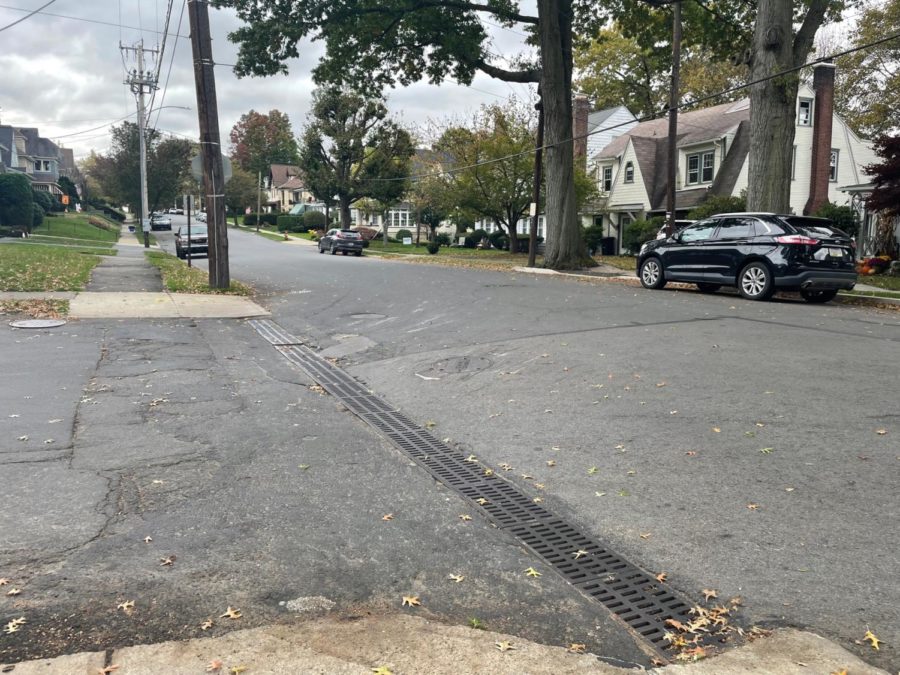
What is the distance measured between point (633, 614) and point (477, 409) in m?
3.86

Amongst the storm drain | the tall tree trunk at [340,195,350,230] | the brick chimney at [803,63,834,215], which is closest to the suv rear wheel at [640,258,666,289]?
the storm drain

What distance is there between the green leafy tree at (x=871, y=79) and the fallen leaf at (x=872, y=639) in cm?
4194

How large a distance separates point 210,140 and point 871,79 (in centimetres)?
4164

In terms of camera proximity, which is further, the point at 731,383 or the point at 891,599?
the point at 731,383

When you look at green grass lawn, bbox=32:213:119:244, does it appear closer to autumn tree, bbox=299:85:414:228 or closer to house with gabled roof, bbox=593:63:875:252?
autumn tree, bbox=299:85:414:228

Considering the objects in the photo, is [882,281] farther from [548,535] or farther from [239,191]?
[239,191]

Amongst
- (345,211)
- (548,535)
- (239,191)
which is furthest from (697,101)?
(239,191)

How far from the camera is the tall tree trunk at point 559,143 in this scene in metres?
24.7

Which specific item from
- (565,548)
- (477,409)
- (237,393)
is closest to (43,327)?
(237,393)

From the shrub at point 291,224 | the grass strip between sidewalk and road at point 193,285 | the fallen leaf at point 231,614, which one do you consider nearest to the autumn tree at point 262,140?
the shrub at point 291,224

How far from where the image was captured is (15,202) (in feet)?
142

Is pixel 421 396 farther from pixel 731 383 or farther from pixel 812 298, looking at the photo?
pixel 812 298

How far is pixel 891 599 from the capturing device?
11.3ft

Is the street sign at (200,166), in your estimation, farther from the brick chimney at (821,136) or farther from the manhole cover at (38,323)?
the brick chimney at (821,136)
